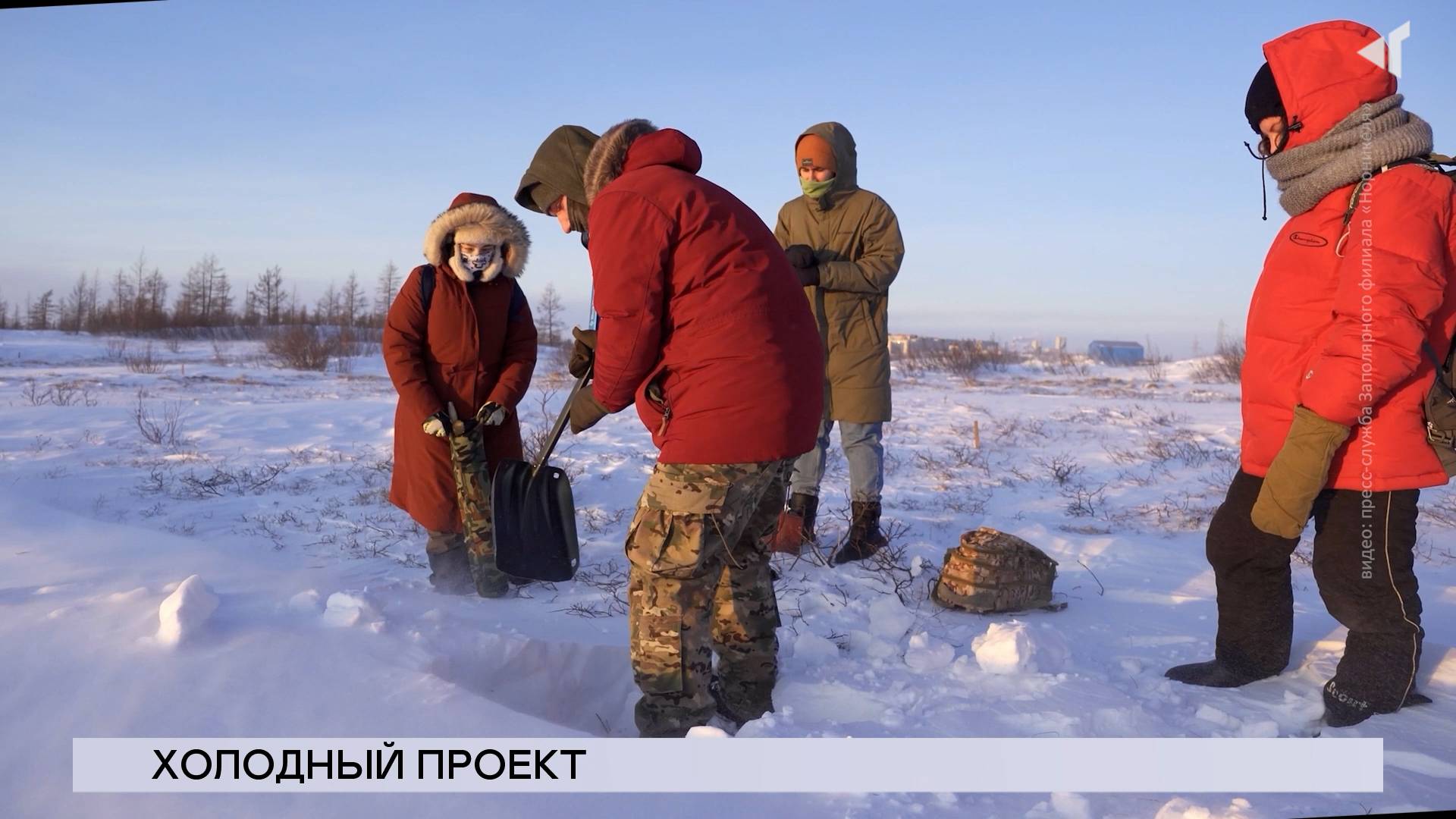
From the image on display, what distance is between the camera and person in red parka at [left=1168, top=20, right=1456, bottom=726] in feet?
8.00

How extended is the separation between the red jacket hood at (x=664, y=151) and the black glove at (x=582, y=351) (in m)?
0.58

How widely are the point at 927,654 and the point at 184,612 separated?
2374 mm

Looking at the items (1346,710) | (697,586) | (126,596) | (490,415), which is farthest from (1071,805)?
(490,415)

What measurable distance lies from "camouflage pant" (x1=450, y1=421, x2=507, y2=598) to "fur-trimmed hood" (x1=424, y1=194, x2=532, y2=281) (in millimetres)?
740

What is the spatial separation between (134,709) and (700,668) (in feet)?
4.87

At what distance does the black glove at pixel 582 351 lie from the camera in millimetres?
2932

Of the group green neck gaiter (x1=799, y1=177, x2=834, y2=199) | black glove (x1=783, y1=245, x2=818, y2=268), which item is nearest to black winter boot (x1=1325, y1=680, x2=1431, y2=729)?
black glove (x1=783, y1=245, x2=818, y2=268)

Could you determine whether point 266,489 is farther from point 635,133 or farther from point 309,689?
point 635,133

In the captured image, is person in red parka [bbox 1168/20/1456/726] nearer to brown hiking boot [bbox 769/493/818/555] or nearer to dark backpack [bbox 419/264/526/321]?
brown hiking boot [bbox 769/493/818/555]

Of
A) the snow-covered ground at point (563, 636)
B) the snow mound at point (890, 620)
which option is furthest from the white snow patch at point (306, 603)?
the snow mound at point (890, 620)

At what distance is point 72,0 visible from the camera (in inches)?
92.2

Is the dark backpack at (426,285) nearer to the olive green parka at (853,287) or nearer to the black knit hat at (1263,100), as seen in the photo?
the olive green parka at (853,287)

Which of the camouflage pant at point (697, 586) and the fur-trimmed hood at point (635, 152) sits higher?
the fur-trimmed hood at point (635, 152)

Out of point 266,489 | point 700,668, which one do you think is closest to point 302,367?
point 266,489
